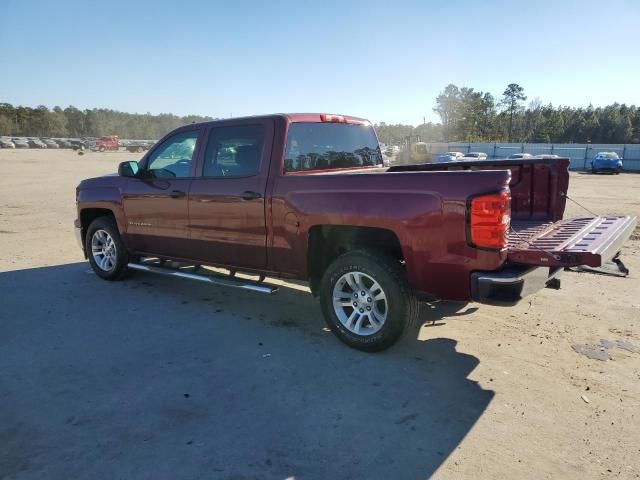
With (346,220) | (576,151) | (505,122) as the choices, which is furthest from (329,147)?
(505,122)

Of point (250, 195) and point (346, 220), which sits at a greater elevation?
point (250, 195)

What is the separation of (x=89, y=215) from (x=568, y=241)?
5847 millimetres

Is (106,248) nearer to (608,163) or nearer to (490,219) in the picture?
(490,219)

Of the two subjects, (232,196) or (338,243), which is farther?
(232,196)

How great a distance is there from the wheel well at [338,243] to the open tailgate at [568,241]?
38.2 inches

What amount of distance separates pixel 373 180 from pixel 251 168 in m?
1.40

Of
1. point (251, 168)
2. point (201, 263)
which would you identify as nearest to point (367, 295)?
point (251, 168)

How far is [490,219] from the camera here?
334 cm

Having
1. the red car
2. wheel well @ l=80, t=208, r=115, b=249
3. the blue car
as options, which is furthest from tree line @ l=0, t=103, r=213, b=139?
wheel well @ l=80, t=208, r=115, b=249

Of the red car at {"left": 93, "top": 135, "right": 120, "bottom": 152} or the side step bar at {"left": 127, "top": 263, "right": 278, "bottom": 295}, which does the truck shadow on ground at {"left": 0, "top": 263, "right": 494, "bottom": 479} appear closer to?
the side step bar at {"left": 127, "top": 263, "right": 278, "bottom": 295}

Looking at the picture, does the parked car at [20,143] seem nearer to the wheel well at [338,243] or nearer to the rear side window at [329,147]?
the rear side window at [329,147]

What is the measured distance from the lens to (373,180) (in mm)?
3844

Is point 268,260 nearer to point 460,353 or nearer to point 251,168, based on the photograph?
point 251,168

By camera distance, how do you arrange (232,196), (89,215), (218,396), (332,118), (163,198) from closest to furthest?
(218,396)
(232,196)
(332,118)
(163,198)
(89,215)
